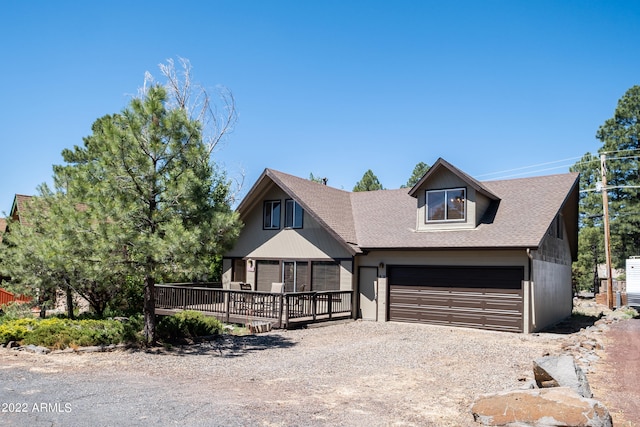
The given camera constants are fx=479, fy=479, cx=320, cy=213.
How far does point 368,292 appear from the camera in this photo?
59.6ft

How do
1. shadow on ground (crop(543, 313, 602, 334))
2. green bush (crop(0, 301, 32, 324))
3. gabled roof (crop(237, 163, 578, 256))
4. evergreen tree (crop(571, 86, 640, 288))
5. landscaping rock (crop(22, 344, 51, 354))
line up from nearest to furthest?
landscaping rock (crop(22, 344, 51, 354)) → green bush (crop(0, 301, 32, 324)) → gabled roof (crop(237, 163, 578, 256)) → shadow on ground (crop(543, 313, 602, 334)) → evergreen tree (crop(571, 86, 640, 288))

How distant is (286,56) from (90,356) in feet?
40.7

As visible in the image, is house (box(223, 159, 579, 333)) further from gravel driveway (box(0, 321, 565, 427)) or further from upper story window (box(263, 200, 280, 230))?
gravel driveway (box(0, 321, 565, 427))

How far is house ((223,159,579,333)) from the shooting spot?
1562 centimetres

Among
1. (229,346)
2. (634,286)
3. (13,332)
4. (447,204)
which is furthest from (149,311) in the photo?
(634,286)

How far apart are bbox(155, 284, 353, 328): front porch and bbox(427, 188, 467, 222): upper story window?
432 cm

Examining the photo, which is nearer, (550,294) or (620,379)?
(620,379)

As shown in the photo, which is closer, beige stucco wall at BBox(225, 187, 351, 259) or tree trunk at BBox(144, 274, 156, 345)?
tree trunk at BBox(144, 274, 156, 345)

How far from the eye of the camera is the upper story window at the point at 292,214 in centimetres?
1966

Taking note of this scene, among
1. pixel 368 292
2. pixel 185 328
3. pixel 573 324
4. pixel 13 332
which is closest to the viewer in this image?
pixel 13 332

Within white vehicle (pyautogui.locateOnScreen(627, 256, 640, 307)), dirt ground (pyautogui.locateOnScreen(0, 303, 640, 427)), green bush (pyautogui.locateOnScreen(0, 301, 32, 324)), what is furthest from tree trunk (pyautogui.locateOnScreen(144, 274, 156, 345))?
white vehicle (pyautogui.locateOnScreen(627, 256, 640, 307))

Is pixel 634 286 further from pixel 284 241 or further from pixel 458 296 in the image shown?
pixel 284 241

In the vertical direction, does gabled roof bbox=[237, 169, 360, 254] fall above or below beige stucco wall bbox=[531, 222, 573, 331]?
above

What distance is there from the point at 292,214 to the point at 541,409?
14.9 m
